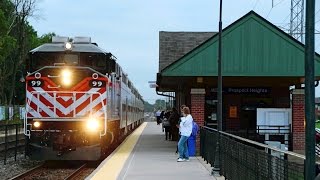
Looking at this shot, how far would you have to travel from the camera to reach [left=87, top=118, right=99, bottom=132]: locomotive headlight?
55.4 feet

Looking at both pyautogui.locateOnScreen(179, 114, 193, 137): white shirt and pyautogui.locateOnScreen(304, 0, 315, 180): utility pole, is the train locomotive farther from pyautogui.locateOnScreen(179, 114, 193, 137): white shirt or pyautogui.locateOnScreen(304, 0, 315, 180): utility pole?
pyautogui.locateOnScreen(304, 0, 315, 180): utility pole

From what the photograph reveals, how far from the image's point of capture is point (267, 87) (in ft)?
84.0

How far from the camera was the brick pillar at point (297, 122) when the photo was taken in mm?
22250

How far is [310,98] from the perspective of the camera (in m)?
5.48

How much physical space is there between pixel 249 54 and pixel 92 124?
6.52 metres

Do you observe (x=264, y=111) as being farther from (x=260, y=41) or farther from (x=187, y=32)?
(x=187, y=32)

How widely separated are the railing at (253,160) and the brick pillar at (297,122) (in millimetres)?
8343

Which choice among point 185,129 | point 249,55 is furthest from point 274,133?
point 185,129

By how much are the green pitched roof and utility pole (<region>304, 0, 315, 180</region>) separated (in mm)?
13973

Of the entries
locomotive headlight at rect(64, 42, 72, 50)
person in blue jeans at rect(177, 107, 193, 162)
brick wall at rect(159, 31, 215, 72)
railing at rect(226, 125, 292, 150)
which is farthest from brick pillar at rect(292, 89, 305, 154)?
locomotive headlight at rect(64, 42, 72, 50)

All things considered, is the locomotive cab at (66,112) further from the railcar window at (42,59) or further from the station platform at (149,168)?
the station platform at (149,168)

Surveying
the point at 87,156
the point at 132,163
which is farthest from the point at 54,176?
the point at 132,163

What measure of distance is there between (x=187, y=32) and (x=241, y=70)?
33.1 feet

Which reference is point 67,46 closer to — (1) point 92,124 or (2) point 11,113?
(1) point 92,124
